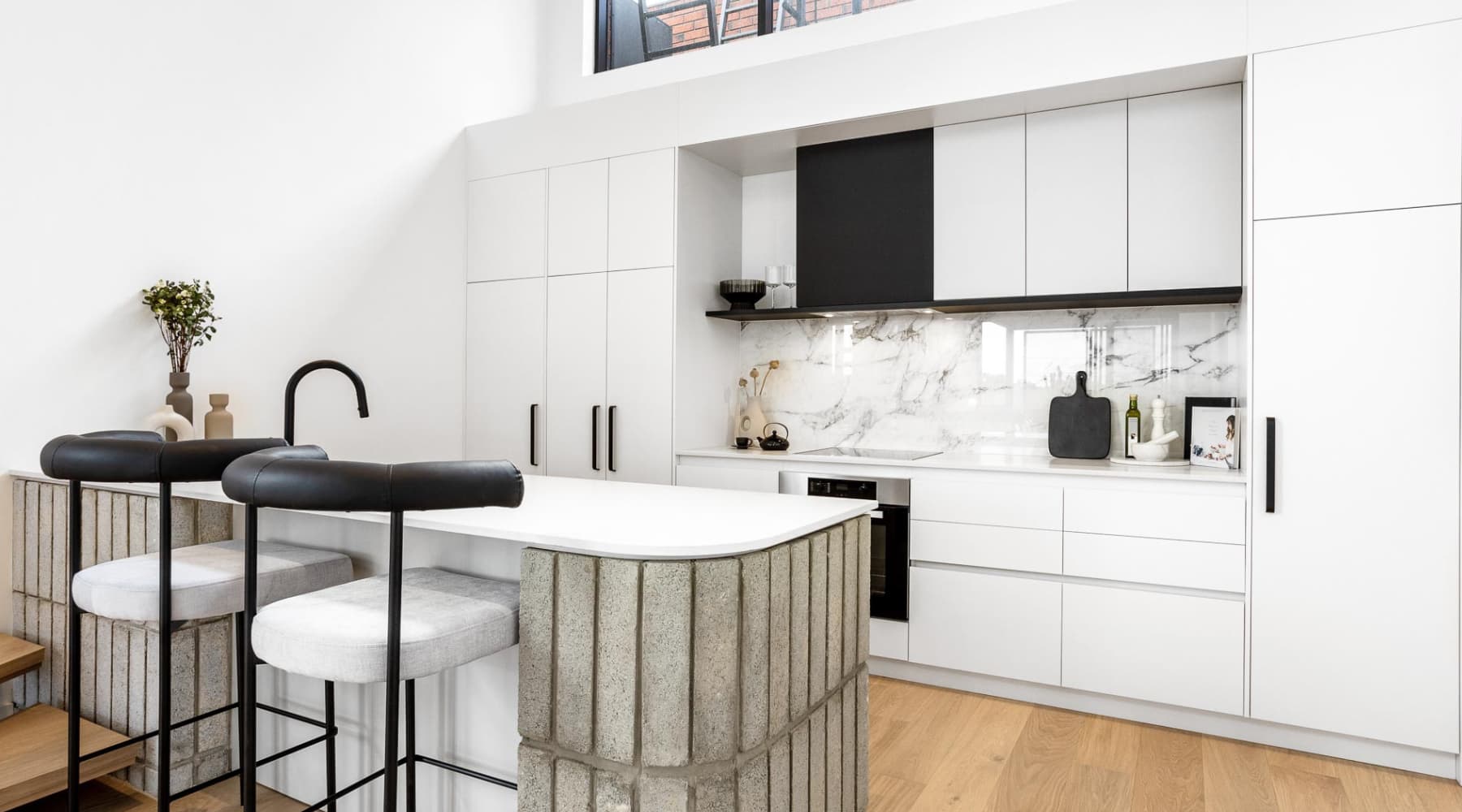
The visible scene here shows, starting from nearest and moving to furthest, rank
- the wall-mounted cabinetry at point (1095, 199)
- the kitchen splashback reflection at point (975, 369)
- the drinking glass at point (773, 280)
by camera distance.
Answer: the wall-mounted cabinetry at point (1095, 199)
the kitchen splashback reflection at point (975, 369)
the drinking glass at point (773, 280)

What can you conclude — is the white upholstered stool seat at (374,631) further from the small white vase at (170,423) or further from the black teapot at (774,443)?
the black teapot at (774,443)

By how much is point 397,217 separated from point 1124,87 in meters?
3.17

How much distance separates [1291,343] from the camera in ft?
7.97

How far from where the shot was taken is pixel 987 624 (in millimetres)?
2879

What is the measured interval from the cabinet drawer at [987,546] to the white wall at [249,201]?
8.09ft

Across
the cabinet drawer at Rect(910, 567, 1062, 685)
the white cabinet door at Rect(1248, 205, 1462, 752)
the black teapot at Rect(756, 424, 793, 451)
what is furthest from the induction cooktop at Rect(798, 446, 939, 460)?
the white cabinet door at Rect(1248, 205, 1462, 752)

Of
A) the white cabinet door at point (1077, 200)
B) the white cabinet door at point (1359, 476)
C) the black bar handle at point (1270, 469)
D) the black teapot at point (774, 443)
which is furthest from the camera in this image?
the black teapot at point (774, 443)

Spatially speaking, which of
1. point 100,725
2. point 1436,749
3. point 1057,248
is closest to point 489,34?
point 1057,248

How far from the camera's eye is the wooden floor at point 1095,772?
214cm

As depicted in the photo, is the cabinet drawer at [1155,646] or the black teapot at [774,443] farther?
the black teapot at [774,443]

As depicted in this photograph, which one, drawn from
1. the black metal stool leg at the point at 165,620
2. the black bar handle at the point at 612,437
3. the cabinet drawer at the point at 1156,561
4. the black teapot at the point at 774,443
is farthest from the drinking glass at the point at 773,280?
the black metal stool leg at the point at 165,620

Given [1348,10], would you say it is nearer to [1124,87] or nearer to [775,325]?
[1124,87]

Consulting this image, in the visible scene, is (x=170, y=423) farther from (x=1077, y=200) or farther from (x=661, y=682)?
(x=1077, y=200)

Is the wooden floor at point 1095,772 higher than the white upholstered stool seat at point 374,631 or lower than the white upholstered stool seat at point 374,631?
lower
